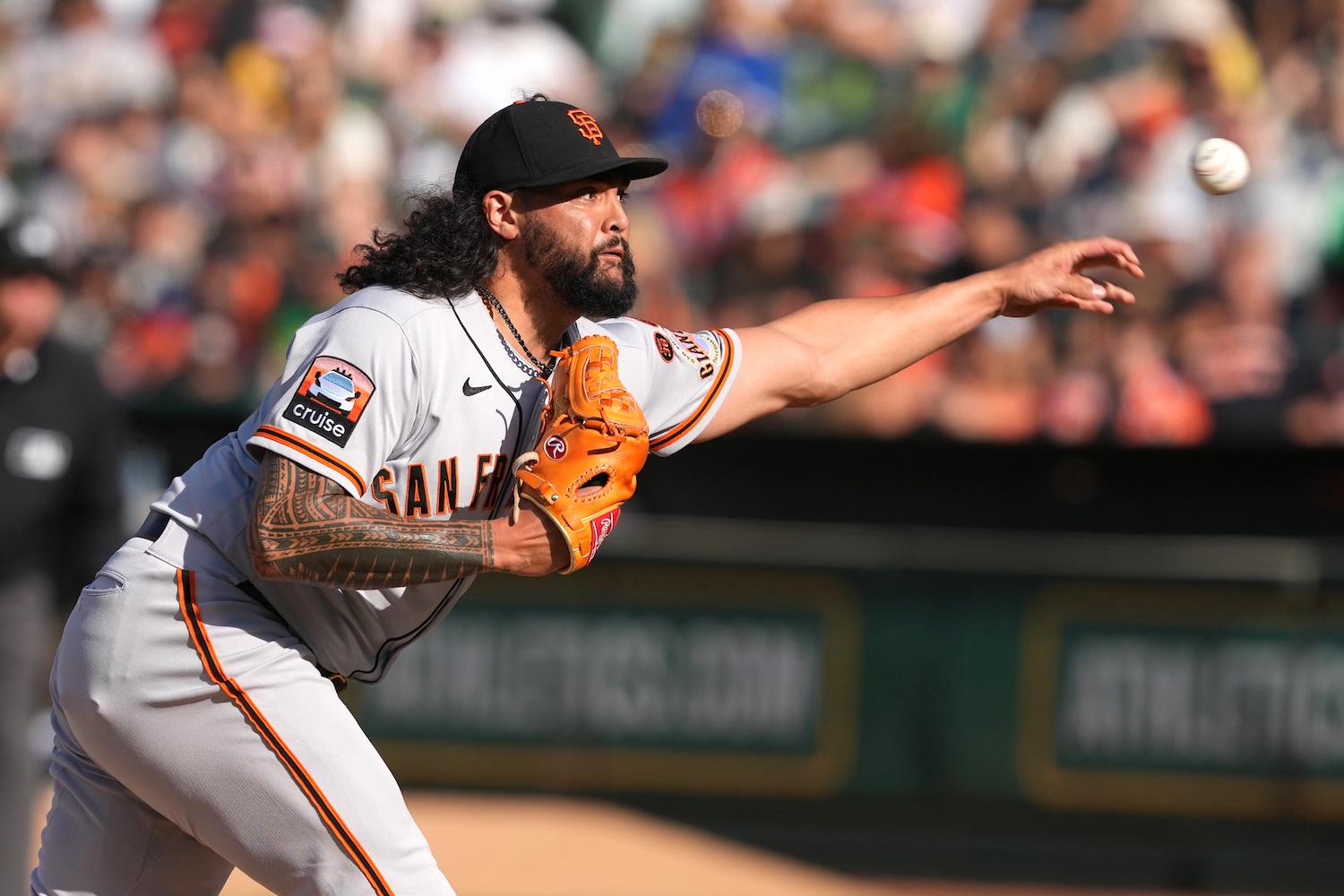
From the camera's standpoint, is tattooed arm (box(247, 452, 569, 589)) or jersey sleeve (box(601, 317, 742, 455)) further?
A: jersey sleeve (box(601, 317, 742, 455))

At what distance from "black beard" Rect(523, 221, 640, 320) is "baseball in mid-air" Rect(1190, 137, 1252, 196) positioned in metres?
1.65

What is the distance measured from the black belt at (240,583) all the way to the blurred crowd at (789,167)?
444cm

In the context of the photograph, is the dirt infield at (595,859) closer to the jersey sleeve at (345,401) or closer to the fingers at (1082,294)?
the fingers at (1082,294)

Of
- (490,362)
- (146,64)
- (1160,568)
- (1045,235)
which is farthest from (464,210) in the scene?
(146,64)

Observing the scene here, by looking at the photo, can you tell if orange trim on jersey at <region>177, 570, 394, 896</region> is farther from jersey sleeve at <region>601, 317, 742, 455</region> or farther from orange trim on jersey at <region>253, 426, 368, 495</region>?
jersey sleeve at <region>601, 317, 742, 455</region>

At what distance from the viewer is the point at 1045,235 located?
7.91 m

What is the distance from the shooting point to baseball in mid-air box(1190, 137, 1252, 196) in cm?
388

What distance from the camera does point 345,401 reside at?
274cm

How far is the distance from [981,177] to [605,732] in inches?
137

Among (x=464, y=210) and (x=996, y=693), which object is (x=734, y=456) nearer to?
(x=996, y=693)

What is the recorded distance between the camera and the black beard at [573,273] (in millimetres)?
3107

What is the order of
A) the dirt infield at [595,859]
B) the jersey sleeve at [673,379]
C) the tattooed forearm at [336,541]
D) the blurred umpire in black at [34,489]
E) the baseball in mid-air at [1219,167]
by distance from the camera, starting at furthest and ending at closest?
the dirt infield at [595,859] → the blurred umpire in black at [34,489] → the baseball in mid-air at [1219,167] → the jersey sleeve at [673,379] → the tattooed forearm at [336,541]

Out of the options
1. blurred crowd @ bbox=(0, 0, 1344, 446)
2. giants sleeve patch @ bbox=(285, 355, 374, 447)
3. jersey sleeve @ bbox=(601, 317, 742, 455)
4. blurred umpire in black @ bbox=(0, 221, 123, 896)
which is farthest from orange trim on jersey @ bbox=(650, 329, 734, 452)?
blurred crowd @ bbox=(0, 0, 1344, 446)

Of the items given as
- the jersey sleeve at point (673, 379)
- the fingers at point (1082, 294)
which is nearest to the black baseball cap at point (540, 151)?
the jersey sleeve at point (673, 379)
